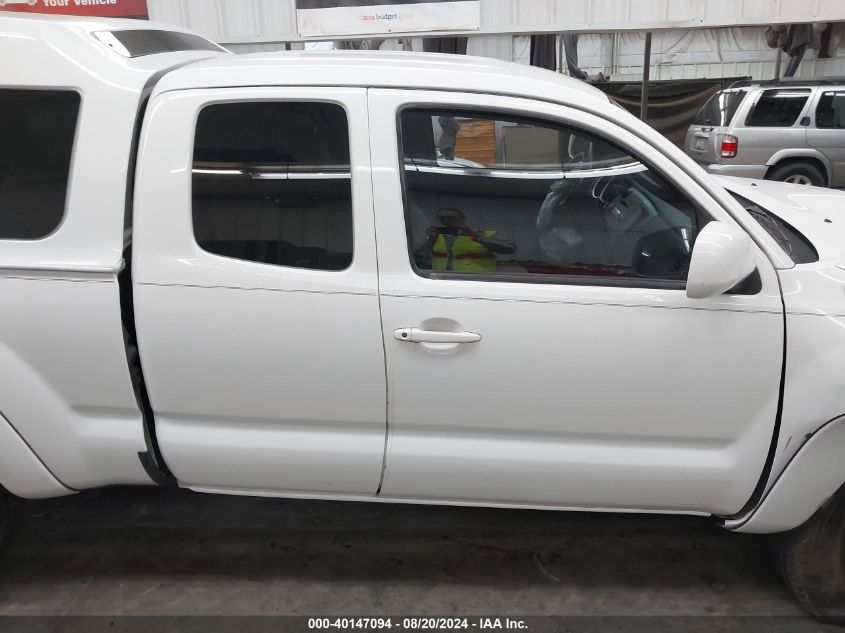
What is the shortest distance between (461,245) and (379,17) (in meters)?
5.34

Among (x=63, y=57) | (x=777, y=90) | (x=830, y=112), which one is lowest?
(x=830, y=112)

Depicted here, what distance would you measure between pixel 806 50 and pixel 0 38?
583 inches

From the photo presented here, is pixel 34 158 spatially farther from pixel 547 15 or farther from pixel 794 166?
pixel 794 166

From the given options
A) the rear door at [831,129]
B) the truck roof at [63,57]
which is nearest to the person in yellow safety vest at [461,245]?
the truck roof at [63,57]

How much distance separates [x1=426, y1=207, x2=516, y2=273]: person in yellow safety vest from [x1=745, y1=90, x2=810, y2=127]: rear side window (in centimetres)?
879

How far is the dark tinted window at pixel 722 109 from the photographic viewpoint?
9641 mm

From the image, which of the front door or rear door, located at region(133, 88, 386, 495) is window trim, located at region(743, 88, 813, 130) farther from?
rear door, located at region(133, 88, 386, 495)

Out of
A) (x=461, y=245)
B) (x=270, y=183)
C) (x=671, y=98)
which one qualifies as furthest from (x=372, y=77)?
(x=671, y=98)

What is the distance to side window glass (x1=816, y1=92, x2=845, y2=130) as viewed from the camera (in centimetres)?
930

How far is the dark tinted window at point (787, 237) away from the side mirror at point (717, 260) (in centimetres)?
39

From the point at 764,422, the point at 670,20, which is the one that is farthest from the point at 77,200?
the point at 670,20

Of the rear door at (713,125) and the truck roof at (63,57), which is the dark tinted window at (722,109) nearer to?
the rear door at (713,125)

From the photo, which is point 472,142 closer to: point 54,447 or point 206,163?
point 206,163

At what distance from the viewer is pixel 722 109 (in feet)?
32.4
